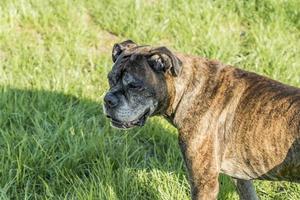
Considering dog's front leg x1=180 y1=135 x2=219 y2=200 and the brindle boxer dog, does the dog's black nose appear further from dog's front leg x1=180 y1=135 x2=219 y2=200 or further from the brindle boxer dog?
dog's front leg x1=180 y1=135 x2=219 y2=200

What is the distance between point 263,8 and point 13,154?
3.41 meters

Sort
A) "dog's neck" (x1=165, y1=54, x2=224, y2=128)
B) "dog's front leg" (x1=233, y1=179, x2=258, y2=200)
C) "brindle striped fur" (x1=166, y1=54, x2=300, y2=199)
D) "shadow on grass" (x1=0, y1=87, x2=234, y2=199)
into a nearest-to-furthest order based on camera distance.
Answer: "brindle striped fur" (x1=166, y1=54, x2=300, y2=199) < "dog's neck" (x1=165, y1=54, x2=224, y2=128) < "dog's front leg" (x1=233, y1=179, x2=258, y2=200) < "shadow on grass" (x1=0, y1=87, x2=234, y2=199)

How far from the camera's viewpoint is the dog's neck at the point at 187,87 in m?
4.14

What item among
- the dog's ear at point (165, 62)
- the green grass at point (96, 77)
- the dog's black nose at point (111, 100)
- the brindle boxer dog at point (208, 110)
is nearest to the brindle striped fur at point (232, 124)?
the brindle boxer dog at point (208, 110)

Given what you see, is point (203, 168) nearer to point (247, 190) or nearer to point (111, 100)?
point (247, 190)

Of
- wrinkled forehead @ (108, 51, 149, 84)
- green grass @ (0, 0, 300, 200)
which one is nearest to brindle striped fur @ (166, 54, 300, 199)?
wrinkled forehead @ (108, 51, 149, 84)

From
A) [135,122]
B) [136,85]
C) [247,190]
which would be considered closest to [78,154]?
[135,122]

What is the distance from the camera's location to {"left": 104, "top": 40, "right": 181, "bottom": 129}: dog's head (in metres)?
4.04

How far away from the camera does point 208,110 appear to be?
4109 millimetres

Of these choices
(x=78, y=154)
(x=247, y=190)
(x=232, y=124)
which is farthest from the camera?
(x=78, y=154)

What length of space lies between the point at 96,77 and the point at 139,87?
6.55 feet

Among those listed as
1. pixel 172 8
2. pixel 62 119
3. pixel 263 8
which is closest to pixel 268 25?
pixel 263 8

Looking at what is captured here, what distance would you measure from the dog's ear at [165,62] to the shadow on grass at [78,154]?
99 cm

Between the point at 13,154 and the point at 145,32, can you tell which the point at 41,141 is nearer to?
the point at 13,154
